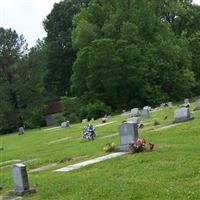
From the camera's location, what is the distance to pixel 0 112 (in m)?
58.0

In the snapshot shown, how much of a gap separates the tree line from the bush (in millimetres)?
127

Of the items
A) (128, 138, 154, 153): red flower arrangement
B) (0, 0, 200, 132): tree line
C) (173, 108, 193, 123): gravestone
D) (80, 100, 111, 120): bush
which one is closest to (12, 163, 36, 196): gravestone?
(128, 138, 154, 153): red flower arrangement

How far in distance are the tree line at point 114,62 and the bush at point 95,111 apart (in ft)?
0.42

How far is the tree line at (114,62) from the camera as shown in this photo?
5125 cm

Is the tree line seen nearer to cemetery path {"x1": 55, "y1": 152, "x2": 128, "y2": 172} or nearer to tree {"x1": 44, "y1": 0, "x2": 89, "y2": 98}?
tree {"x1": 44, "y1": 0, "x2": 89, "y2": 98}

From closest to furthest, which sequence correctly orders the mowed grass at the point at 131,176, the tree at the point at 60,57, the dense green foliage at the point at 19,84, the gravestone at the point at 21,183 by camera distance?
the mowed grass at the point at 131,176 < the gravestone at the point at 21,183 < the dense green foliage at the point at 19,84 < the tree at the point at 60,57

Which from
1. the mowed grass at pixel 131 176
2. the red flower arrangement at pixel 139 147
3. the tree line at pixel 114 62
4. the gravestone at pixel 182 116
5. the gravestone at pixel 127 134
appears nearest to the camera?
the mowed grass at pixel 131 176

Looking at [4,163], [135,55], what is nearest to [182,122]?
[4,163]

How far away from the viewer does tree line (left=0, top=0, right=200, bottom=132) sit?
168 ft

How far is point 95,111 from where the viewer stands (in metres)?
49.1

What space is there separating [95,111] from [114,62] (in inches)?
186

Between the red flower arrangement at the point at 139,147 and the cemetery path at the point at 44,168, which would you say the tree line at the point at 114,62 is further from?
the red flower arrangement at the point at 139,147

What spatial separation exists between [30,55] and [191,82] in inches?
721

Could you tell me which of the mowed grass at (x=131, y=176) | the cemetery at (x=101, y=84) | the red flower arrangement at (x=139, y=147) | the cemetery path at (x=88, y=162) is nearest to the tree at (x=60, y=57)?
the cemetery at (x=101, y=84)
